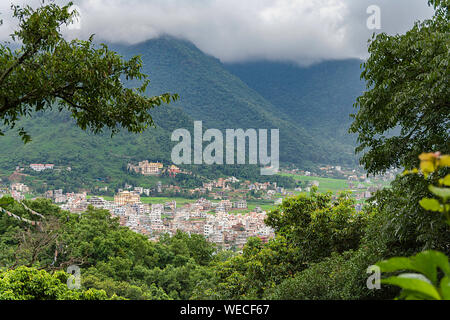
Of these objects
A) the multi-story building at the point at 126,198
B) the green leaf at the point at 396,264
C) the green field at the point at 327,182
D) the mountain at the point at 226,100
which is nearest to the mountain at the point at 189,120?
the mountain at the point at 226,100

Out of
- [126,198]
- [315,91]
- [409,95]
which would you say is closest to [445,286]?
[409,95]

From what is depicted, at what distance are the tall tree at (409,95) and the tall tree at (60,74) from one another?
7.48 ft

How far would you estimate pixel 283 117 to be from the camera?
55.5m

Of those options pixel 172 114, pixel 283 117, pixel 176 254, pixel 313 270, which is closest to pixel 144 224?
pixel 176 254

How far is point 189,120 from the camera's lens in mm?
43250

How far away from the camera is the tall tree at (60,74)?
2.71 metres

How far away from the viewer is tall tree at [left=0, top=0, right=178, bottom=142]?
2707 mm

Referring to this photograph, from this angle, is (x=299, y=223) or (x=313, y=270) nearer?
(x=313, y=270)

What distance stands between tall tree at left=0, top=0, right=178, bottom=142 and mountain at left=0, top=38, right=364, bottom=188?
32919 mm

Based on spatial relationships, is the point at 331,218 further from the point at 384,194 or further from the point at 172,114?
the point at 172,114

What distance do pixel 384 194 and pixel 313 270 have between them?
1.43 metres

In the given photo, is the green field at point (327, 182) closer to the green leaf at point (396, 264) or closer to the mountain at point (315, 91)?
the mountain at point (315, 91)

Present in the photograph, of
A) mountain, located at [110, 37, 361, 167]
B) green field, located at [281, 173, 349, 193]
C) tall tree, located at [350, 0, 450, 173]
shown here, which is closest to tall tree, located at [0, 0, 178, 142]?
tall tree, located at [350, 0, 450, 173]

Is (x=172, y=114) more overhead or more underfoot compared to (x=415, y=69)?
more overhead
